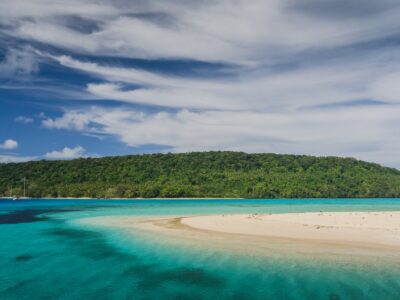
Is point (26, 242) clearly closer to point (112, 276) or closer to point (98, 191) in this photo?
point (112, 276)

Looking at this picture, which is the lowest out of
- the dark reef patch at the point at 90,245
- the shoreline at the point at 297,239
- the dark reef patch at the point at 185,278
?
the dark reef patch at the point at 185,278

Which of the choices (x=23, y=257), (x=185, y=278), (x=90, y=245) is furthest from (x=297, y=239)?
(x=23, y=257)

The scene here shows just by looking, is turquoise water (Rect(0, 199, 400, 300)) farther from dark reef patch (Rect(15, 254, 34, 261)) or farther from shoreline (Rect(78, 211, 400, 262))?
shoreline (Rect(78, 211, 400, 262))

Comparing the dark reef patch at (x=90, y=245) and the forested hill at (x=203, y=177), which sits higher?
the forested hill at (x=203, y=177)

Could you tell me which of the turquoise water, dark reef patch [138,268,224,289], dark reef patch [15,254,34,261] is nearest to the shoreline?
the turquoise water

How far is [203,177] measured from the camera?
5920 inches

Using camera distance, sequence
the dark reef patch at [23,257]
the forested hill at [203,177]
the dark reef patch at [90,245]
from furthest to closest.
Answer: the forested hill at [203,177], the dark reef patch at [90,245], the dark reef patch at [23,257]

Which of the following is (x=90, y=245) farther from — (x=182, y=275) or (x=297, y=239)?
(x=297, y=239)

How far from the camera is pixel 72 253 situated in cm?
2031

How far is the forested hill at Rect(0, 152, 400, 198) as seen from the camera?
13900 cm

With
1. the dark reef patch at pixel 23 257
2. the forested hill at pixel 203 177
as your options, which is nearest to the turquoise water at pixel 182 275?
the dark reef patch at pixel 23 257

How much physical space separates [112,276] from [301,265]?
24.3ft

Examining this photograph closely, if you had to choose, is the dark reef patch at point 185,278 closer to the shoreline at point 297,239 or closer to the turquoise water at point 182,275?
the turquoise water at point 182,275

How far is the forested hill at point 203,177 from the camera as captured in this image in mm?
139000
